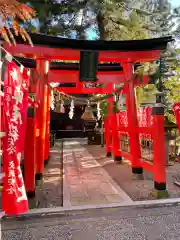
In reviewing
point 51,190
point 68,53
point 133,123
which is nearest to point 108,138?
point 133,123

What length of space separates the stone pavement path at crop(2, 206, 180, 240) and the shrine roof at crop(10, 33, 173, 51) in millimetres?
3793

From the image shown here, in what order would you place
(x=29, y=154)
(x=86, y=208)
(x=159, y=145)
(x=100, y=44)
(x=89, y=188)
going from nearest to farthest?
(x=86, y=208), (x=29, y=154), (x=159, y=145), (x=100, y=44), (x=89, y=188)

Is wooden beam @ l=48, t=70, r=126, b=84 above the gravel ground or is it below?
above

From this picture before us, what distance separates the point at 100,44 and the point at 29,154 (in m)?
3.15

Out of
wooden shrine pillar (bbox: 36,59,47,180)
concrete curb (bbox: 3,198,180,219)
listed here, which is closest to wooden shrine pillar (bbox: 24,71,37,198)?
concrete curb (bbox: 3,198,180,219)

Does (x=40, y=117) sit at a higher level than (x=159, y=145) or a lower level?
higher

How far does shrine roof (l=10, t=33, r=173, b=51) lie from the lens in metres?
5.51

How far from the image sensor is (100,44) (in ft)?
18.9

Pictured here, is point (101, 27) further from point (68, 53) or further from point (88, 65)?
point (68, 53)

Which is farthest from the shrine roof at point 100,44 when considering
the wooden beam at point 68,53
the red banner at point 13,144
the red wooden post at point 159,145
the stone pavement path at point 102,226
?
the stone pavement path at point 102,226

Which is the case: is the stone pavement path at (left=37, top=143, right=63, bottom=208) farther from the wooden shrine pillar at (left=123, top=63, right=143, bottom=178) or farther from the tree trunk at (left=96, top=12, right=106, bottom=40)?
the tree trunk at (left=96, top=12, right=106, bottom=40)

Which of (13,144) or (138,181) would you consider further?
(138,181)

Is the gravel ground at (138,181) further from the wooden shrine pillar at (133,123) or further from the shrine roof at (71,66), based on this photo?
the shrine roof at (71,66)

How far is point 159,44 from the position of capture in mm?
5840
